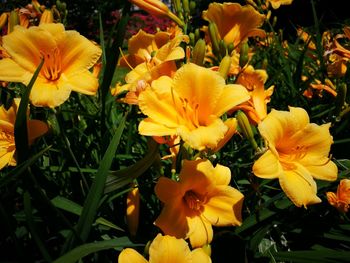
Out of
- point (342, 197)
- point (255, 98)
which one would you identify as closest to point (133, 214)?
point (255, 98)

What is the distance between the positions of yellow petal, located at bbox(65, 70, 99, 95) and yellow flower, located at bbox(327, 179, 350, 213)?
2.76ft

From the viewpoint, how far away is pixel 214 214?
833mm

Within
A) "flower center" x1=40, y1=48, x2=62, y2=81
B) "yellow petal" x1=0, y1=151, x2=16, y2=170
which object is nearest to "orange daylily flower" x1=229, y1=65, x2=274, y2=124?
"flower center" x1=40, y1=48, x2=62, y2=81

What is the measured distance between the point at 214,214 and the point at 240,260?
24 centimetres

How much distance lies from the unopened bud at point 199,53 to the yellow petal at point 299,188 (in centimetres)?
37

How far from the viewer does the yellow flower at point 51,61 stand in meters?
0.83

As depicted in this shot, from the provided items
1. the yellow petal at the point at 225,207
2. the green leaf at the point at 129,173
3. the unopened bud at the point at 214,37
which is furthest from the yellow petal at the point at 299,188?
the unopened bud at the point at 214,37

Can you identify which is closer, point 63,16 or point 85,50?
point 85,50

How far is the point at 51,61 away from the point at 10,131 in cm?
25

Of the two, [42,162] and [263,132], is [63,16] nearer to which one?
[42,162]

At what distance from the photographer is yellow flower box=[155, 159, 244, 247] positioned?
762 mm

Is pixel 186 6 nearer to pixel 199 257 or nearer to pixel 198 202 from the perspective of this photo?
pixel 198 202

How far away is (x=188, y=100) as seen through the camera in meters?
0.84

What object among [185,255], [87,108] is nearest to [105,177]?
[185,255]
